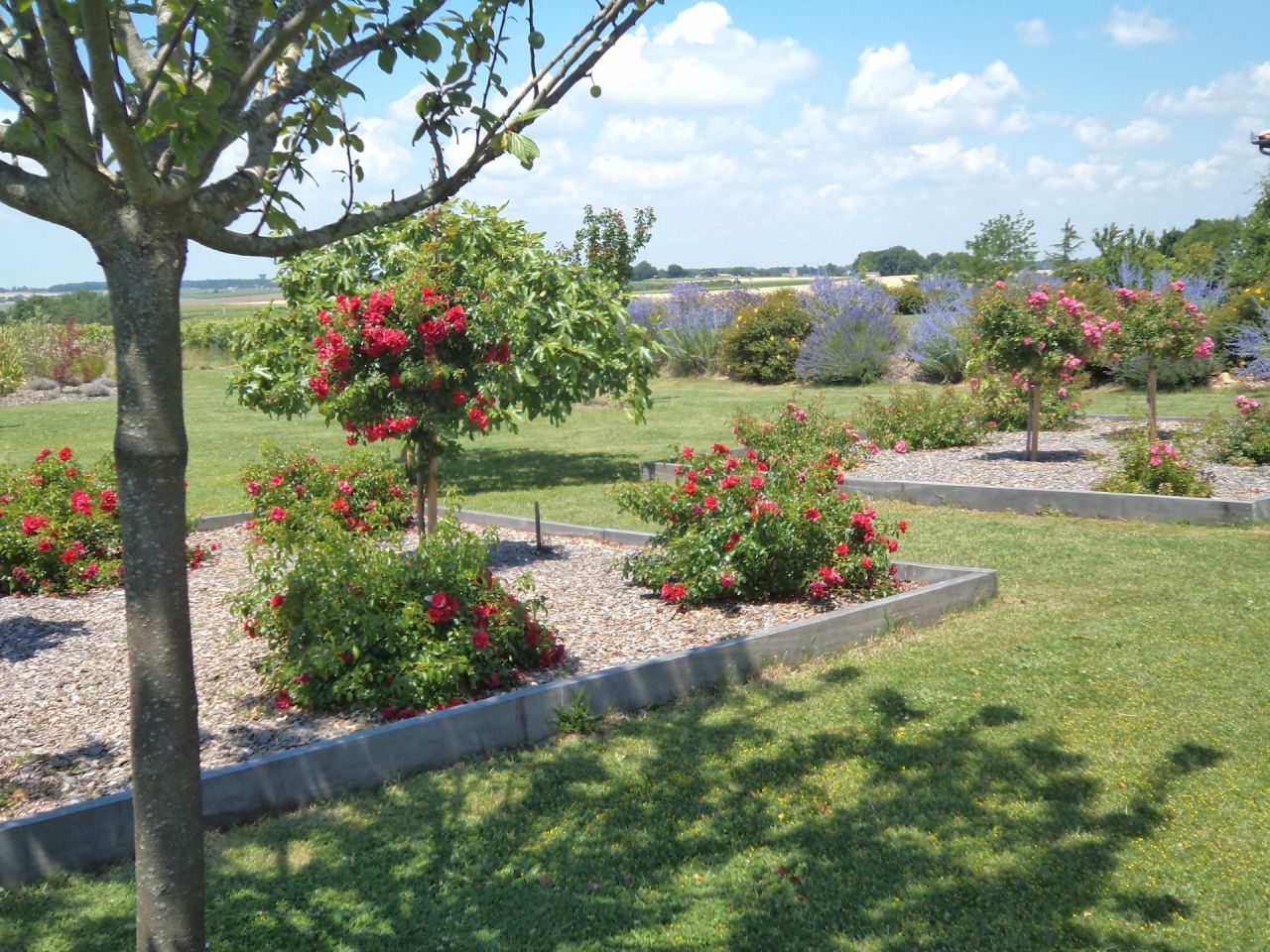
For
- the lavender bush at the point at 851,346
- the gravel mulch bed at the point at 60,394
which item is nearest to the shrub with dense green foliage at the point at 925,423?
the lavender bush at the point at 851,346

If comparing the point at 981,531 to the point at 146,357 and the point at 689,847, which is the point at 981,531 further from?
the point at 146,357

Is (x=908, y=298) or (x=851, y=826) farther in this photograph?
(x=908, y=298)

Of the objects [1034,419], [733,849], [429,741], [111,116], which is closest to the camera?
[111,116]

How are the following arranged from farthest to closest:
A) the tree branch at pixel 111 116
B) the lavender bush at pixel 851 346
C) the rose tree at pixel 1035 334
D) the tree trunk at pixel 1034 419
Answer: the lavender bush at pixel 851 346 < the tree trunk at pixel 1034 419 < the rose tree at pixel 1035 334 < the tree branch at pixel 111 116

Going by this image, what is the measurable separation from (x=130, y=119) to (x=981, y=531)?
8274 millimetres

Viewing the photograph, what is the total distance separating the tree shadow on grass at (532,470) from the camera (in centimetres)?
1338

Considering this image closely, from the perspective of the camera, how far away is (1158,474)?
10.1m

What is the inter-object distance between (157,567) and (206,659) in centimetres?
401

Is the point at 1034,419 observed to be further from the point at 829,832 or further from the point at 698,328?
the point at 698,328

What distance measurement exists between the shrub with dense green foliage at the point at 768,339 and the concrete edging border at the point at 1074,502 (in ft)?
49.4

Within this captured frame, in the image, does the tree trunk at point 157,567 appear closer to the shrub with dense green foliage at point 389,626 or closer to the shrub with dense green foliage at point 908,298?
the shrub with dense green foliage at point 389,626

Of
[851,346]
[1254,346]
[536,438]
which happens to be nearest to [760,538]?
[536,438]

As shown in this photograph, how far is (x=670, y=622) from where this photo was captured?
680cm

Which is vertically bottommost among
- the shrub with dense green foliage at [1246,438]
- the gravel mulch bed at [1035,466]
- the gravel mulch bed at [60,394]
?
the gravel mulch bed at [1035,466]
